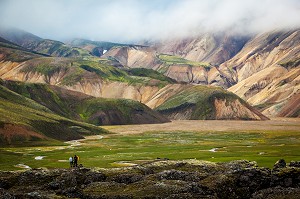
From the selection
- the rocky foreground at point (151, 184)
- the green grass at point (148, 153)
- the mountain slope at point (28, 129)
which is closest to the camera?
the rocky foreground at point (151, 184)

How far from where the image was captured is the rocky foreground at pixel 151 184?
38.3 metres

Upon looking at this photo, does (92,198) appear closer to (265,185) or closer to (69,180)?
(69,180)

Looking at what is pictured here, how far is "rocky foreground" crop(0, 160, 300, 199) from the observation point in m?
38.3

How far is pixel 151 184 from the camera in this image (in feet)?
136

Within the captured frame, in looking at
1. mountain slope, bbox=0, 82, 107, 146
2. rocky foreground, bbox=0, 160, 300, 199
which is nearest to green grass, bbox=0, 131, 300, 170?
mountain slope, bbox=0, 82, 107, 146

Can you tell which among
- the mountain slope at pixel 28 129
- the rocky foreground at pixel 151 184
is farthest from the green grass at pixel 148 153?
the rocky foreground at pixel 151 184

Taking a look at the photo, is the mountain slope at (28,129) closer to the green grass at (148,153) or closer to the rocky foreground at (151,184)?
the green grass at (148,153)

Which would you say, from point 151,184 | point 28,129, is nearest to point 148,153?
point 28,129

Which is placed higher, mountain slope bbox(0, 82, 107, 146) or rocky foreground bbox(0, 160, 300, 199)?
mountain slope bbox(0, 82, 107, 146)

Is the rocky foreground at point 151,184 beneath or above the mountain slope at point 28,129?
beneath

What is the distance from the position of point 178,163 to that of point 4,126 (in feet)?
383

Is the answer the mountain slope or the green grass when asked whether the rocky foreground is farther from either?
the mountain slope

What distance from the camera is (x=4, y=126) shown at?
15850 centimetres

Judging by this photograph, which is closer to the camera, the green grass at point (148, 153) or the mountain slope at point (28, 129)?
the green grass at point (148, 153)
